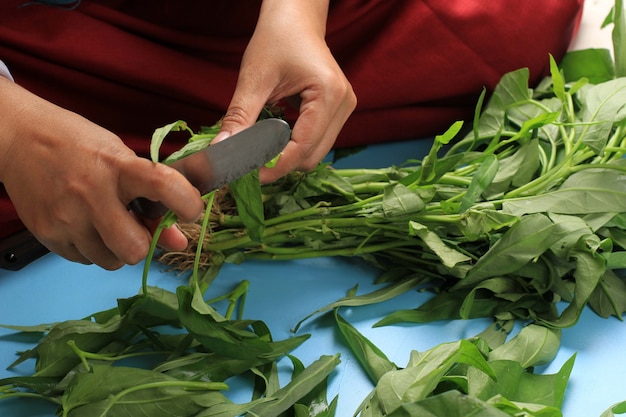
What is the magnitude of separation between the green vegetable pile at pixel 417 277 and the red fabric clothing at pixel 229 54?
0.10 meters

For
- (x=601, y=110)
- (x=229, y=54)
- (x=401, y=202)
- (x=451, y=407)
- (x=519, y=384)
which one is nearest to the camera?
(x=451, y=407)

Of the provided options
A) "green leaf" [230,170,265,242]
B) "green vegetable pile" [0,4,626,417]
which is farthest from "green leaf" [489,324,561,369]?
"green leaf" [230,170,265,242]

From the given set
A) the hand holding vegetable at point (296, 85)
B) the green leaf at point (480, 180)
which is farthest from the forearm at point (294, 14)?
the green leaf at point (480, 180)

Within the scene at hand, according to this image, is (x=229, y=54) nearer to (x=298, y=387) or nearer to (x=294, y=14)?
(x=294, y=14)

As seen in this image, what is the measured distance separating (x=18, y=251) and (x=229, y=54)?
35 centimetres

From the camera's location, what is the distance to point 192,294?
599mm

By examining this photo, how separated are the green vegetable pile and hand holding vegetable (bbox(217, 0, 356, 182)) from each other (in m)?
0.06

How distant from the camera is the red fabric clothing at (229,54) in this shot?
0.84m

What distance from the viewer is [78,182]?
1.78 ft

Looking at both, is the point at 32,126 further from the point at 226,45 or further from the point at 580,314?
the point at 580,314

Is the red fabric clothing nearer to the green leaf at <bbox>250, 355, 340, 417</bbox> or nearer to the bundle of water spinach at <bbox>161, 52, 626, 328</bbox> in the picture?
the bundle of water spinach at <bbox>161, 52, 626, 328</bbox>

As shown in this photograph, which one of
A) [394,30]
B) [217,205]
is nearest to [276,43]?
[217,205]

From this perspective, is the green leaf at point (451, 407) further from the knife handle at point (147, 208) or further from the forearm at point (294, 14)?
the forearm at point (294, 14)

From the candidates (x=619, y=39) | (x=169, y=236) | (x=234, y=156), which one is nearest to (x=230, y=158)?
(x=234, y=156)
